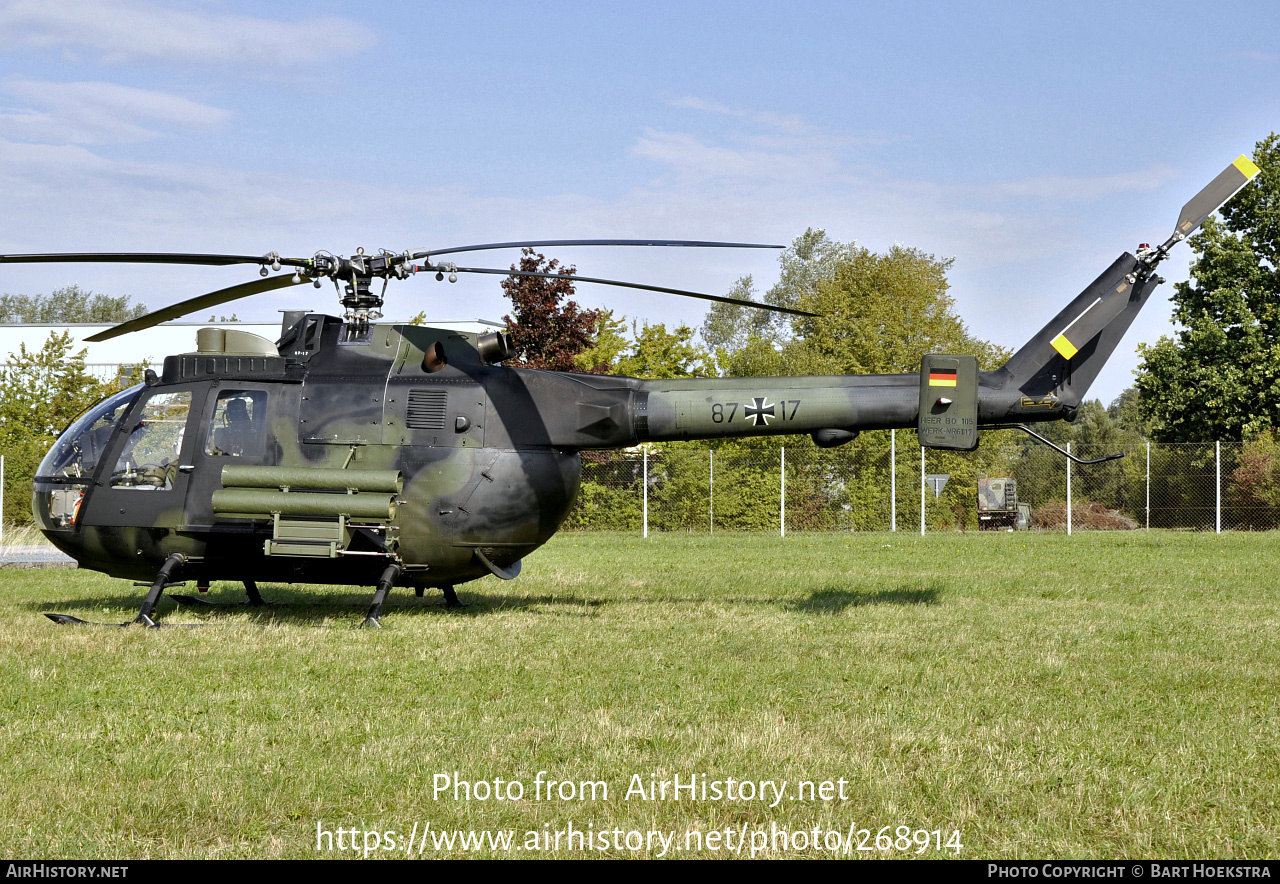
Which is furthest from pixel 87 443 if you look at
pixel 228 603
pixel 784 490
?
pixel 784 490

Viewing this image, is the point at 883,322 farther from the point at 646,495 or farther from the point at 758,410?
the point at 758,410

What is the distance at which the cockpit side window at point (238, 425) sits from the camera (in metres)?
10.9

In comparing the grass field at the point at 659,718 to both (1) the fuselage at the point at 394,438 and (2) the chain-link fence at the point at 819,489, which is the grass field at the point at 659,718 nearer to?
(1) the fuselage at the point at 394,438

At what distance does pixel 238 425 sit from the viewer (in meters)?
10.9

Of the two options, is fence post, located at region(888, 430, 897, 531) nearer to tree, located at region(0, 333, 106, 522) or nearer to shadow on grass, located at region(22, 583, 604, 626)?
shadow on grass, located at region(22, 583, 604, 626)

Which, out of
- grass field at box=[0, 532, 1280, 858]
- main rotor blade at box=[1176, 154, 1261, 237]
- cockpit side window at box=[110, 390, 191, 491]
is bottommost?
grass field at box=[0, 532, 1280, 858]

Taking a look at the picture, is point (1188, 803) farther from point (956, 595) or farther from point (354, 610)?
point (354, 610)

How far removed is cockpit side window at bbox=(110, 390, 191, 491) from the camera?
10867 mm

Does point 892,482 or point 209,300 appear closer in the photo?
point 209,300

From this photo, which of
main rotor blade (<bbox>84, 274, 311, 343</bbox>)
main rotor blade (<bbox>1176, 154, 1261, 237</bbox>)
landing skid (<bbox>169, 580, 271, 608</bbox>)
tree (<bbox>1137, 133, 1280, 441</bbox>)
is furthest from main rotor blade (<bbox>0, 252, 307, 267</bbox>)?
tree (<bbox>1137, 133, 1280, 441</bbox>)

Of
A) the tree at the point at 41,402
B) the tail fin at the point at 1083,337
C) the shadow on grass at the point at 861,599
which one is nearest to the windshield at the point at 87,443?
the shadow on grass at the point at 861,599

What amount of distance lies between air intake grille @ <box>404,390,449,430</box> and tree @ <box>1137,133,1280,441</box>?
95.2 ft

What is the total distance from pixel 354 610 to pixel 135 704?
4942 mm

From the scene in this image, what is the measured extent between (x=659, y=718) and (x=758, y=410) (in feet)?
14.8
